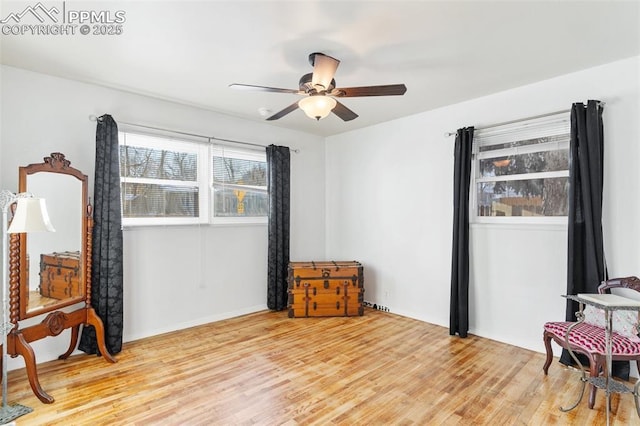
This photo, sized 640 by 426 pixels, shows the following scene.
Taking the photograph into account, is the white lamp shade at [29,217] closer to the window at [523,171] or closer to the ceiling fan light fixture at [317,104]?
the ceiling fan light fixture at [317,104]

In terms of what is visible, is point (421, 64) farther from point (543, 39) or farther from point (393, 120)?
point (393, 120)

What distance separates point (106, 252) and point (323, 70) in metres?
2.53

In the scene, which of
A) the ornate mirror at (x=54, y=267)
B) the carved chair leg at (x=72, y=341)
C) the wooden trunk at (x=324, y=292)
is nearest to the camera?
the ornate mirror at (x=54, y=267)

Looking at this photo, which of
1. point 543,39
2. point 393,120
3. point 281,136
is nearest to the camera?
point 543,39

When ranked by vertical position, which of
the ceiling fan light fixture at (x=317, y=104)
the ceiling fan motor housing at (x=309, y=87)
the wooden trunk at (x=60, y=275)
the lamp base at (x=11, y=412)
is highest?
the ceiling fan motor housing at (x=309, y=87)

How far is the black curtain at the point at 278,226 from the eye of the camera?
4418 mm

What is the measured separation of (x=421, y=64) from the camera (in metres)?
2.75

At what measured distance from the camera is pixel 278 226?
175 inches

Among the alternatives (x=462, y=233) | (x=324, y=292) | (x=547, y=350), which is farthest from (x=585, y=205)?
(x=324, y=292)

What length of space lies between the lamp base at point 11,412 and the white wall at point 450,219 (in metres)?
3.63

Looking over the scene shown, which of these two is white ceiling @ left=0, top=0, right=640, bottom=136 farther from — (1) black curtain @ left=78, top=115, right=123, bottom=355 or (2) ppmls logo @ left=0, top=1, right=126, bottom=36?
(1) black curtain @ left=78, top=115, right=123, bottom=355

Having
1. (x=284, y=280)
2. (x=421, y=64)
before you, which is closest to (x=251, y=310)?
(x=284, y=280)

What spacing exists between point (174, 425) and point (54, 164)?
2223 millimetres

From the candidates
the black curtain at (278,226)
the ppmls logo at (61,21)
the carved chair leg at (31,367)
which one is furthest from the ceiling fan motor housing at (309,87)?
the carved chair leg at (31,367)
